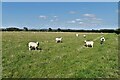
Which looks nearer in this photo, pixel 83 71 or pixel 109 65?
pixel 83 71

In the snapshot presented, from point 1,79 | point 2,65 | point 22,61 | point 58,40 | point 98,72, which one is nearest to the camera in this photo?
point 1,79

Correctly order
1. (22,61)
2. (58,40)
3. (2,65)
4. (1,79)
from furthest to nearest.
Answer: (58,40), (22,61), (2,65), (1,79)

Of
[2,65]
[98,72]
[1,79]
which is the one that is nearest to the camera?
[1,79]

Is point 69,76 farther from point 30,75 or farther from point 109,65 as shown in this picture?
point 109,65

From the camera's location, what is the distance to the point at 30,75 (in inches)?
751

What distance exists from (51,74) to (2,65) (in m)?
4.77

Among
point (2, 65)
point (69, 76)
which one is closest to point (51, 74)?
point (69, 76)

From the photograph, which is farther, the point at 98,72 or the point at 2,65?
the point at 2,65

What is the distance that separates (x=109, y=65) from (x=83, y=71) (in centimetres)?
374

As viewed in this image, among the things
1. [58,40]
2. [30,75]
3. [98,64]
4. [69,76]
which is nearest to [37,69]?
[30,75]

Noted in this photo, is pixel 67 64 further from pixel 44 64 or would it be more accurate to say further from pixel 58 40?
pixel 58 40

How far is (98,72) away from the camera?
20156mm

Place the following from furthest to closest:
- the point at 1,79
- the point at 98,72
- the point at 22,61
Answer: the point at 22,61 → the point at 98,72 → the point at 1,79

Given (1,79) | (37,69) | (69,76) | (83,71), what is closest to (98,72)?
(83,71)
